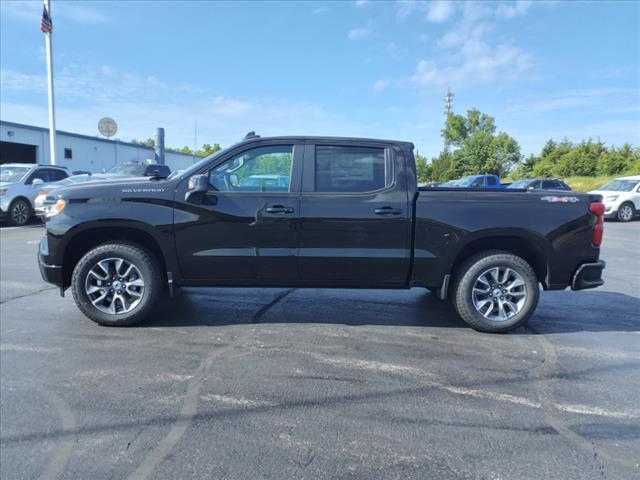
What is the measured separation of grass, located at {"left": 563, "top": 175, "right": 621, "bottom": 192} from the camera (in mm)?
35344

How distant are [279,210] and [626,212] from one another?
19.3m

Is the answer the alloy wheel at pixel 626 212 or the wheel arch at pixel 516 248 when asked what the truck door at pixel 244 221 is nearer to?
the wheel arch at pixel 516 248

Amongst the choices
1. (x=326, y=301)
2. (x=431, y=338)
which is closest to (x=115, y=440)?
(x=431, y=338)

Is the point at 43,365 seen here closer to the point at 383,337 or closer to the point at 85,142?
the point at 383,337

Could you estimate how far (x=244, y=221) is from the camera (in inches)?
175

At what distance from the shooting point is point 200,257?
4.51 meters

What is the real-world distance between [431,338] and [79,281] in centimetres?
354

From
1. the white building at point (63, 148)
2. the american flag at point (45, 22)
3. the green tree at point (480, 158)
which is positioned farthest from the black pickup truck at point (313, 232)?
the green tree at point (480, 158)

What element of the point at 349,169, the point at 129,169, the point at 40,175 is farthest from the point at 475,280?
the point at 40,175

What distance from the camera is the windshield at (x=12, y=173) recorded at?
14320 millimetres

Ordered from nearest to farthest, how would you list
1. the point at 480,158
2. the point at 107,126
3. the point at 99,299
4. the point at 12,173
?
the point at 99,299 < the point at 12,173 < the point at 107,126 < the point at 480,158

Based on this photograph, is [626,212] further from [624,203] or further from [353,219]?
[353,219]

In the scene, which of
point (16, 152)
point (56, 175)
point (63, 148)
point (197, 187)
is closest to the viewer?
point (197, 187)

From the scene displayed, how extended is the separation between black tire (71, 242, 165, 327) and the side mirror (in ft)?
2.46
